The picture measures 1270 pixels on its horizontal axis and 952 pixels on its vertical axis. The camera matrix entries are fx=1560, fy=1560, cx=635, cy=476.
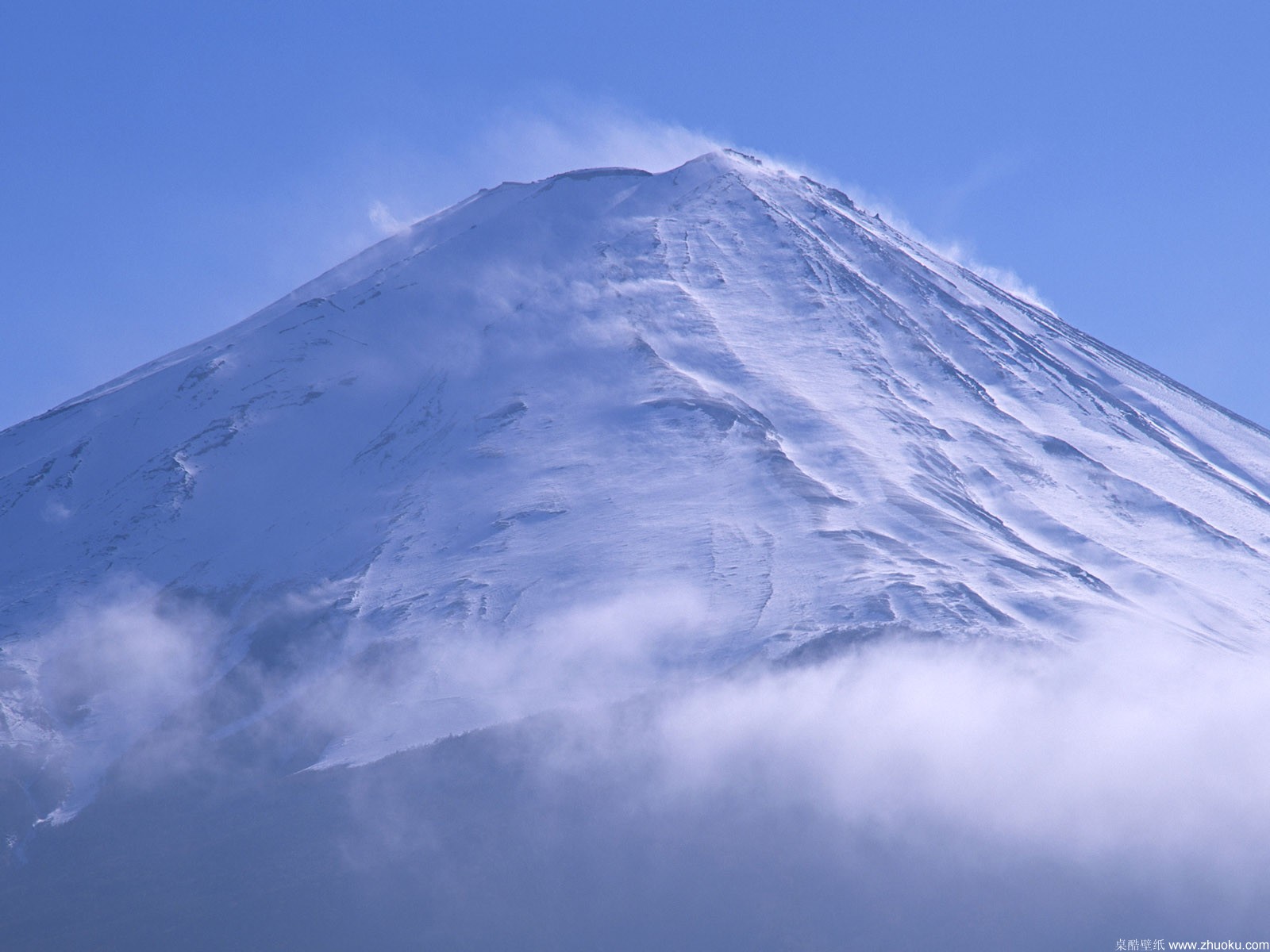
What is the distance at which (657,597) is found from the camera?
5003 cm

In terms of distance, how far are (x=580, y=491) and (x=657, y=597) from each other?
25.5 ft

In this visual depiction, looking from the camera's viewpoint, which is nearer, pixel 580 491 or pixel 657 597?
pixel 657 597

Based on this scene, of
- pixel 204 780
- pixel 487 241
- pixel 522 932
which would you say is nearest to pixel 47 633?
pixel 204 780

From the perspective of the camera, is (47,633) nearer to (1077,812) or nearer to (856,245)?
(1077,812)

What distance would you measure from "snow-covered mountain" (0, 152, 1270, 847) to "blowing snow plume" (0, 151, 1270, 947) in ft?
0.62

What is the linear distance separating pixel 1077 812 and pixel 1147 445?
25.4 metres

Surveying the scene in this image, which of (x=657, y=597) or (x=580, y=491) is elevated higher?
(x=580, y=491)

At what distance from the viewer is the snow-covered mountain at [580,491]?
156 feet

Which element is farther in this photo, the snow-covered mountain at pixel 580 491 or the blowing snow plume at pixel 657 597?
the snow-covered mountain at pixel 580 491

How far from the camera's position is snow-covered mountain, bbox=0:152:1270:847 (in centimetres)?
4769

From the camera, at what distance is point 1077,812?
139ft

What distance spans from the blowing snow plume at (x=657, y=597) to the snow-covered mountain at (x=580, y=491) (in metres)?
0.19

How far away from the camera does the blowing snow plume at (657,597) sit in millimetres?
40781

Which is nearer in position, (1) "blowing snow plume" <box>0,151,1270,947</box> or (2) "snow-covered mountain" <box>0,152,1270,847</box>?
(1) "blowing snow plume" <box>0,151,1270,947</box>
